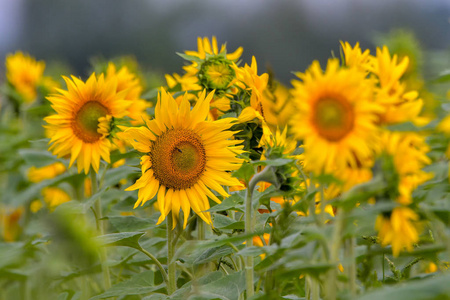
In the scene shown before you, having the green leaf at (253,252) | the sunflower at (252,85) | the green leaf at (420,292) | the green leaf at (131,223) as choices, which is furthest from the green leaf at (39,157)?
the green leaf at (420,292)

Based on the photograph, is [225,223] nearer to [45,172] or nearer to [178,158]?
[178,158]

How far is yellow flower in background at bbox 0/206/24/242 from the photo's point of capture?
200cm

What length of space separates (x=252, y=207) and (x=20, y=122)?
5.53ft

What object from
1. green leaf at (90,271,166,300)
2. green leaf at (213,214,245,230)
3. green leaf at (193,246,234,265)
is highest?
green leaf at (213,214,245,230)

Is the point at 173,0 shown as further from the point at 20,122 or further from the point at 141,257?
the point at 141,257

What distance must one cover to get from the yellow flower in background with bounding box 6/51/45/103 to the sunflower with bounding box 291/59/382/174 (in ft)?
5.78

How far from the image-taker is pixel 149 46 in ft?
55.3

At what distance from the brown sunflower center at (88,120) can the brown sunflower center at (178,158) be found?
265mm

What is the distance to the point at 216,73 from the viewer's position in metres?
1.13

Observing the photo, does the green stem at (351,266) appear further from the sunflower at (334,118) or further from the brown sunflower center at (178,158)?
the brown sunflower center at (178,158)

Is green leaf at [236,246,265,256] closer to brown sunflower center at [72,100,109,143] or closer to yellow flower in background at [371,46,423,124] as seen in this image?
yellow flower in background at [371,46,423,124]

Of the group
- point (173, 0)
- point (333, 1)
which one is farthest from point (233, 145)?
point (173, 0)

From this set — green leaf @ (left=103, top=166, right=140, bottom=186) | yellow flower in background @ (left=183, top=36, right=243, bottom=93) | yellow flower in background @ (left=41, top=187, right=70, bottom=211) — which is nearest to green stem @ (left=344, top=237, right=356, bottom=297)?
yellow flower in background @ (left=183, top=36, right=243, bottom=93)

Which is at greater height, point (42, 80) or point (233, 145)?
point (42, 80)
